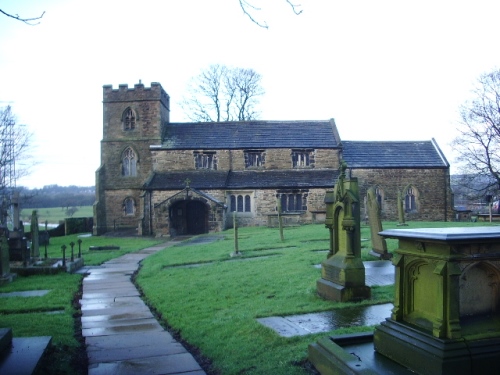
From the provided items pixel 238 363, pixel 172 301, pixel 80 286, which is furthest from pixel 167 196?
pixel 238 363

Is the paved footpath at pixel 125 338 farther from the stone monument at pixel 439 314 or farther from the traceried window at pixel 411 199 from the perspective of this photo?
the traceried window at pixel 411 199

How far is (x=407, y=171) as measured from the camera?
109 ft

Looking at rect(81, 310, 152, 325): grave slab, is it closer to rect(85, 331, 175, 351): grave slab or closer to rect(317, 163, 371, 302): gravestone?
rect(85, 331, 175, 351): grave slab

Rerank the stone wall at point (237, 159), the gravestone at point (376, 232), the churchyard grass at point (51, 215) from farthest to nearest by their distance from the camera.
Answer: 1. the churchyard grass at point (51, 215)
2. the stone wall at point (237, 159)
3. the gravestone at point (376, 232)

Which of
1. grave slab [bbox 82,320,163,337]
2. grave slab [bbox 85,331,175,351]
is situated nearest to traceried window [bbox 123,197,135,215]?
grave slab [bbox 82,320,163,337]

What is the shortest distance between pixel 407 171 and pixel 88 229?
25.7 metres

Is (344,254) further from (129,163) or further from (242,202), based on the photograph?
(129,163)

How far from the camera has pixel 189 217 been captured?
1262 inches

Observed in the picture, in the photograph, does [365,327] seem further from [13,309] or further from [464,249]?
[13,309]

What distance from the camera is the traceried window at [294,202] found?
31.6 m

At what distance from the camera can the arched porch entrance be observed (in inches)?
1238

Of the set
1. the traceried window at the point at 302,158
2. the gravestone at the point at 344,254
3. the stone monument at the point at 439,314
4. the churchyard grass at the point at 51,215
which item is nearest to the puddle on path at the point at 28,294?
the gravestone at the point at 344,254

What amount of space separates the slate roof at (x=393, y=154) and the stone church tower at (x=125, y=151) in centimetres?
1446

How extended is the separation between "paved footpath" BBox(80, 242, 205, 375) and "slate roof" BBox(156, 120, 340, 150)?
22.6 m
